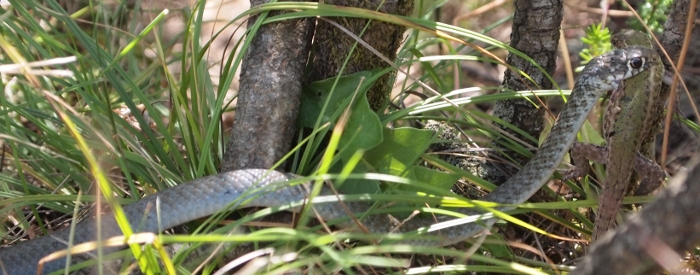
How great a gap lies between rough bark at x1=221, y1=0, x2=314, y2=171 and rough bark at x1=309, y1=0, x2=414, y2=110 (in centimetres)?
11

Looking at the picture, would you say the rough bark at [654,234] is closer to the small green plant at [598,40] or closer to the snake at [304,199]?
the snake at [304,199]

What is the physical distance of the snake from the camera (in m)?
1.95

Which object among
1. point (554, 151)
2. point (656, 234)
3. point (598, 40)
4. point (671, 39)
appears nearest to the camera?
point (656, 234)

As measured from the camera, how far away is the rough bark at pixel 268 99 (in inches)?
87.3

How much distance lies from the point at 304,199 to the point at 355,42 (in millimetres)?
700

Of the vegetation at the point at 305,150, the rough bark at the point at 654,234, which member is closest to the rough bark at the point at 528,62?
the vegetation at the point at 305,150

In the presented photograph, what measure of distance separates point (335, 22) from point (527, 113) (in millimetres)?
917

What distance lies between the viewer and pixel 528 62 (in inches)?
103

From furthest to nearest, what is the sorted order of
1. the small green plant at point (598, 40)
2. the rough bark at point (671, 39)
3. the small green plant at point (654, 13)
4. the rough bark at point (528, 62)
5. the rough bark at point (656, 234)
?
the small green plant at point (654, 13) → the small green plant at point (598, 40) → the rough bark at point (528, 62) → the rough bark at point (671, 39) → the rough bark at point (656, 234)

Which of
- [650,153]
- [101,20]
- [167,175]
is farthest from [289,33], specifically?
[101,20]

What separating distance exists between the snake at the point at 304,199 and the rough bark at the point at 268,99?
183 mm

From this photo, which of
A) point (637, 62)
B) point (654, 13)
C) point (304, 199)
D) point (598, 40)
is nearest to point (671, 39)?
point (637, 62)

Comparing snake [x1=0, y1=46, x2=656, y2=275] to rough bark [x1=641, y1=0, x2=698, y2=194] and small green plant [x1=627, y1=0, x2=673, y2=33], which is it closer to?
rough bark [x1=641, y1=0, x2=698, y2=194]

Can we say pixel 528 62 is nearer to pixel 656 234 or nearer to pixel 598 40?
pixel 598 40
